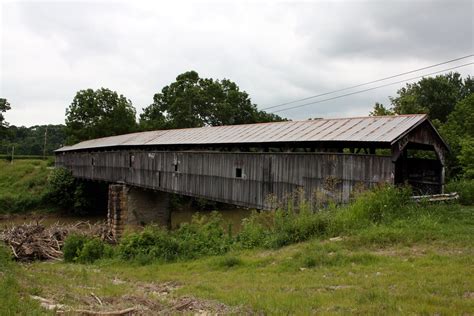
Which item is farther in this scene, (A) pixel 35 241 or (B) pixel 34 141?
(B) pixel 34 141

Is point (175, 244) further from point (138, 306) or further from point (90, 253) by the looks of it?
point (138, 306)

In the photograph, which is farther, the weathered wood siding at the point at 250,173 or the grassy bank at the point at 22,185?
the grassy bank at the point at 22,185

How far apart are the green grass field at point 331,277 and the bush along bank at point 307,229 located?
11cm

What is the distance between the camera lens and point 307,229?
10.6m

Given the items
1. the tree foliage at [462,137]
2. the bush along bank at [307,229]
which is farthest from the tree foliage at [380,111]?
the bush along bank at [307,229]

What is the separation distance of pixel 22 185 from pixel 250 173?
30569 mm

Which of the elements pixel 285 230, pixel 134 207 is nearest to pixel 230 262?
pixel 285 230

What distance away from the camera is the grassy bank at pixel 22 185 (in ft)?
111

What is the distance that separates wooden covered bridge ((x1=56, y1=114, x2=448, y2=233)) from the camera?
11.9 m

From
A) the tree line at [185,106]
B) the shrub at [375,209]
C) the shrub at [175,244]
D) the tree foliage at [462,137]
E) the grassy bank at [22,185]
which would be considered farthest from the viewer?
the tree line at [185,106]

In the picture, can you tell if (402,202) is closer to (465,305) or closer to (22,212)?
(465,305)

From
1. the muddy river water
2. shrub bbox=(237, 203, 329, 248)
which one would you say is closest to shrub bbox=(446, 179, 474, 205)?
shrub bbox=(237, 203, 329, 248)

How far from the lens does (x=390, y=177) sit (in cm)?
1121

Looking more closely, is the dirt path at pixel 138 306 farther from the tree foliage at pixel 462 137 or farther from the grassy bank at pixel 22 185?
the grassy bank at pixel 22 185
